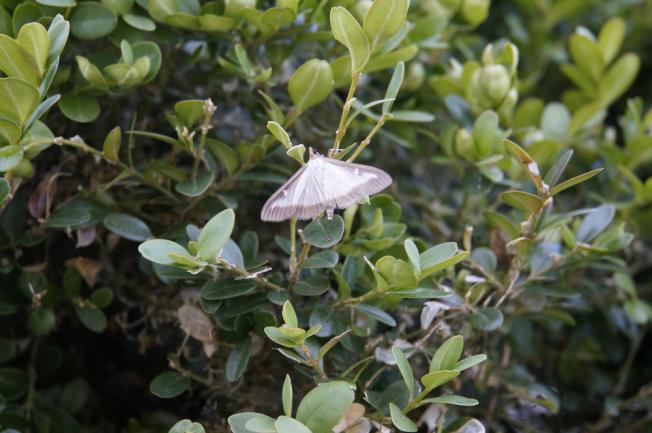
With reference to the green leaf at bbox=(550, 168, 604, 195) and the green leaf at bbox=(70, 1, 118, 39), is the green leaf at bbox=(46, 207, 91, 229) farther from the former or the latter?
the green leaf at bbox=(550, 168, 604, 195)

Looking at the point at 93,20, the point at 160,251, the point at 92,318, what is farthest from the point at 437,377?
the point at 93,20

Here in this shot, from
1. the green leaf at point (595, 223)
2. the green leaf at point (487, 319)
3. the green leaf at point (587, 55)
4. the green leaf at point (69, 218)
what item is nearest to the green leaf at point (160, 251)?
the green leaf at point (69, 218)

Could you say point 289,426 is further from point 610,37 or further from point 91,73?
point 610,37

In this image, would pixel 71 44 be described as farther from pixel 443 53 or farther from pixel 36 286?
pixel 443 53

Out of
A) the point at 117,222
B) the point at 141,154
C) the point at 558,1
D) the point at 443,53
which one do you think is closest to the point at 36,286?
the point at 117,222

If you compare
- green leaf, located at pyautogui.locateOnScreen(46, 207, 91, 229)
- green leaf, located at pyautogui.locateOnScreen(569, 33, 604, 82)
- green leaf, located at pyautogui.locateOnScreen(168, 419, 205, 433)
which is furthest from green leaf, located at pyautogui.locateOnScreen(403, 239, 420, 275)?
green leaf, located at pyautogui.locateOnScreen(569, 33, 604, 82)

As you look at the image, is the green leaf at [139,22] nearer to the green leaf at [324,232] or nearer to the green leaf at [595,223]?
the green leaf at [324,232]

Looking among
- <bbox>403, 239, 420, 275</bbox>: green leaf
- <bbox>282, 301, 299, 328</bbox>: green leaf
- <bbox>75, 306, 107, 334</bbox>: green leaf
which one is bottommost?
<bbox>75, 306, 107, 334</bbox>: green leaf
